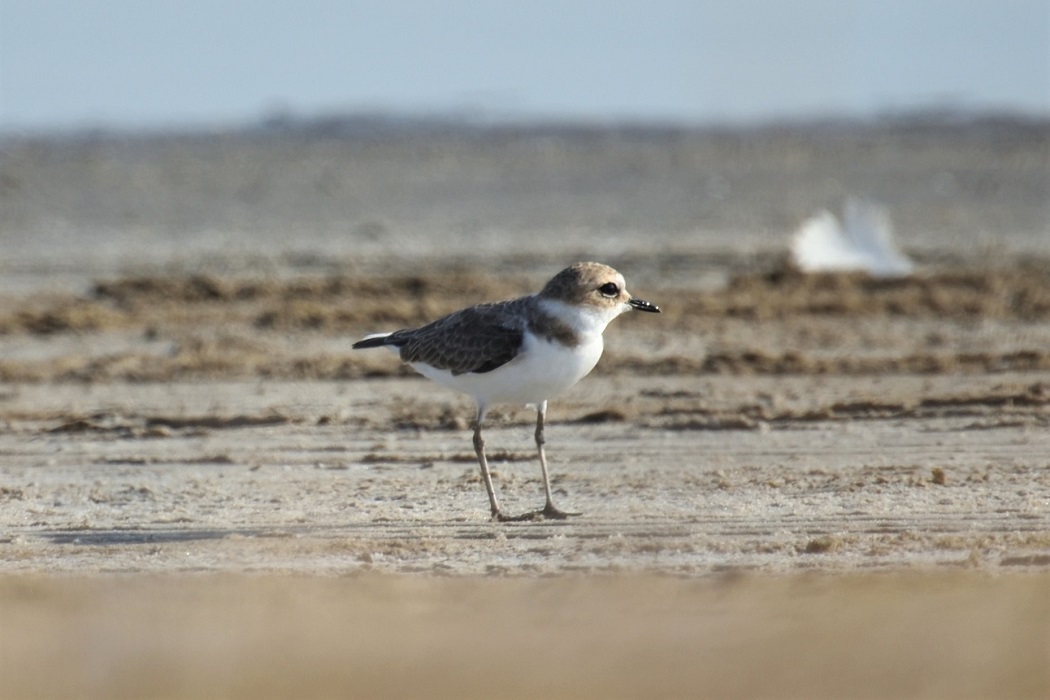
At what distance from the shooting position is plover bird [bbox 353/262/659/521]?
8.38 m

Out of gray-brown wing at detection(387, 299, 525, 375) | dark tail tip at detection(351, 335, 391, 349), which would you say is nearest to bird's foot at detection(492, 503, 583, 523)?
gray-brown wing at detection(387, 299, 525, 375)

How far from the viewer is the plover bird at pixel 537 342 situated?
838 centimetres

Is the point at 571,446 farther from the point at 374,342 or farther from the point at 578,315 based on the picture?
the point at 578,315

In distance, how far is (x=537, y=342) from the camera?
8383mm

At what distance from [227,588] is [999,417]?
6188mm

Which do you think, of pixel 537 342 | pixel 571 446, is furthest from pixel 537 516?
pixel 571 446

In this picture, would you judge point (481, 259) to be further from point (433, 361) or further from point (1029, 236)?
point (433, 361)

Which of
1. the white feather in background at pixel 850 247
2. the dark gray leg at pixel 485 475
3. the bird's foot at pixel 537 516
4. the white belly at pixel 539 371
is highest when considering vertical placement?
the white feather in background at pixel 850 247

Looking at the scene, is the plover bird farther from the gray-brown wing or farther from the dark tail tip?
the dark tail tip

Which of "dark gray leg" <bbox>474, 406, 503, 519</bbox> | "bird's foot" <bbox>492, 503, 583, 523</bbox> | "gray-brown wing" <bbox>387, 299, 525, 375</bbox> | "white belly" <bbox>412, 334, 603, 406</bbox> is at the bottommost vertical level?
"bird's foot" <bbox>492, 503, 583, 523</bbox>

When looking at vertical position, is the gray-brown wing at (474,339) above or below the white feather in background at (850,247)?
below

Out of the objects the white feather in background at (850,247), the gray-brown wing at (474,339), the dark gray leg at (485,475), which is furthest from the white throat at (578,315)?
the white feather in background at (850,247)

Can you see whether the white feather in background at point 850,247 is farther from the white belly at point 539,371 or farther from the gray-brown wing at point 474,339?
the white belly at point 539,371

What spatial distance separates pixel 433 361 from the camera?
905 centimetres
